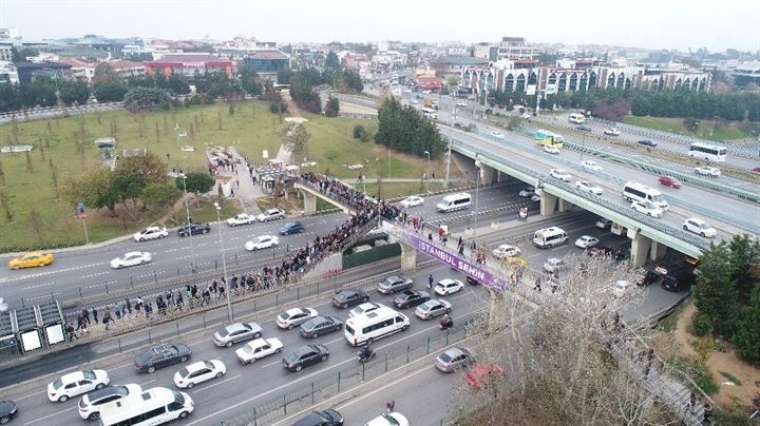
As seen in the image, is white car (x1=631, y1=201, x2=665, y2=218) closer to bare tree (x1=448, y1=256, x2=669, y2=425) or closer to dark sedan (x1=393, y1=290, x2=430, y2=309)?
bare tree (x1=448, y1=256, x2=669, y2=425)

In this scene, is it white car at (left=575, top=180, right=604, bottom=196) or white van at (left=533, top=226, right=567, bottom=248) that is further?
white car at (left=575, top=180, right=604, bottom=196)

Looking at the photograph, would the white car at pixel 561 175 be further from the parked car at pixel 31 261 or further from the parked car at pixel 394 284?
the parked car at pixel 31 261

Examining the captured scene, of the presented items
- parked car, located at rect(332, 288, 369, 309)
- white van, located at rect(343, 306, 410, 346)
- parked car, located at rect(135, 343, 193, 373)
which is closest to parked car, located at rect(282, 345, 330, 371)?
white van, located at rect(343, 306, 410, 346)

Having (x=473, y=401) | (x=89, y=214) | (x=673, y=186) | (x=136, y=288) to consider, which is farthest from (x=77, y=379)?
(x=673, y=186)

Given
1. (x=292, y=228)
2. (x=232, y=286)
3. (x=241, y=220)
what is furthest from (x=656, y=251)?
(x=241, y=220)

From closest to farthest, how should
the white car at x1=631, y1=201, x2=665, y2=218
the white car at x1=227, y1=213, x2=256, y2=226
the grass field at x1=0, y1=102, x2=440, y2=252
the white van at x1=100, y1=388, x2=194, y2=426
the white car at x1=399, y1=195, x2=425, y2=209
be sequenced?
the white van at x1=100, y1=388, x2=194, y2=426
the white car at x1=631, y1=201, x2=665, y2=218
the grass field at x1=0, y1=102, x2=440, y2=252
the white car at x1=227, y1=213, x2=256, y2=226
the white car at x1=399, y1=195, x2=425, y2=209

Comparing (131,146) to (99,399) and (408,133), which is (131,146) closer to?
(408,133)

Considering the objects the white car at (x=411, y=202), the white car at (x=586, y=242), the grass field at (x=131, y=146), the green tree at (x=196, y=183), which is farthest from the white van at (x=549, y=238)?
the green tree at (x=196, y=183)
